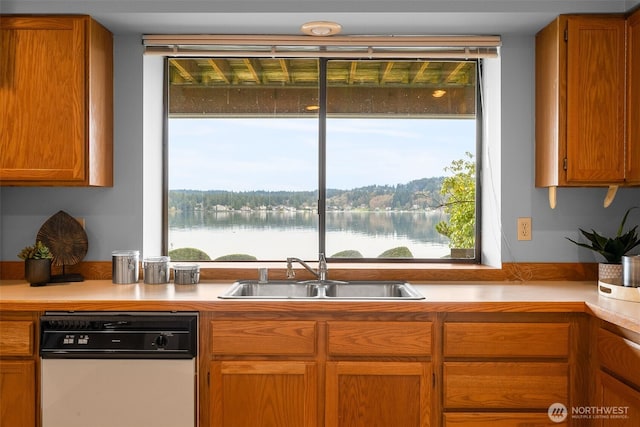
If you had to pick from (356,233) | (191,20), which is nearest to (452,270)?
(356,233)

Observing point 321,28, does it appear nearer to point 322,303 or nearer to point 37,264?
point 322,303

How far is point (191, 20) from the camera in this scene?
249cm

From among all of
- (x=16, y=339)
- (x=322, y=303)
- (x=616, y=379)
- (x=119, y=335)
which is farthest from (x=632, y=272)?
(x=16, y=339)

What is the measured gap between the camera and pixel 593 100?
2.38m

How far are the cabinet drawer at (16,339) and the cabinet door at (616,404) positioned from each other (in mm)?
2311

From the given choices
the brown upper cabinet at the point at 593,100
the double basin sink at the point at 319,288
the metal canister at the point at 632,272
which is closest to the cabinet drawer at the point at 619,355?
the metal canister at the point at 632,272

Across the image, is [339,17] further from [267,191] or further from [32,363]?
[32,363]

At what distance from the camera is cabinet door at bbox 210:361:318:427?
213 cm

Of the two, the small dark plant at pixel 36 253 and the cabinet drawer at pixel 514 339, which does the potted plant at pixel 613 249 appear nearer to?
the cabinet drawer at pixel 514 339

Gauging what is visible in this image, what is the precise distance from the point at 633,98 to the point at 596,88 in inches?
6.3

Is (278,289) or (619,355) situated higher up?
(278,289)

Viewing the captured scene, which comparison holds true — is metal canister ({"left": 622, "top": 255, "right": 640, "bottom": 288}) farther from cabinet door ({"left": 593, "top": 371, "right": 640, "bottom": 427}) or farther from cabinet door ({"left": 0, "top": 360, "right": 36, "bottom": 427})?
cabinet door ({"left": 0, "top": 360, "right": 36, "bottom": 427})

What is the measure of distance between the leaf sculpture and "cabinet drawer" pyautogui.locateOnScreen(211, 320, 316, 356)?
1.02 meters

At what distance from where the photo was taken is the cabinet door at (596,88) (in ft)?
7.78
